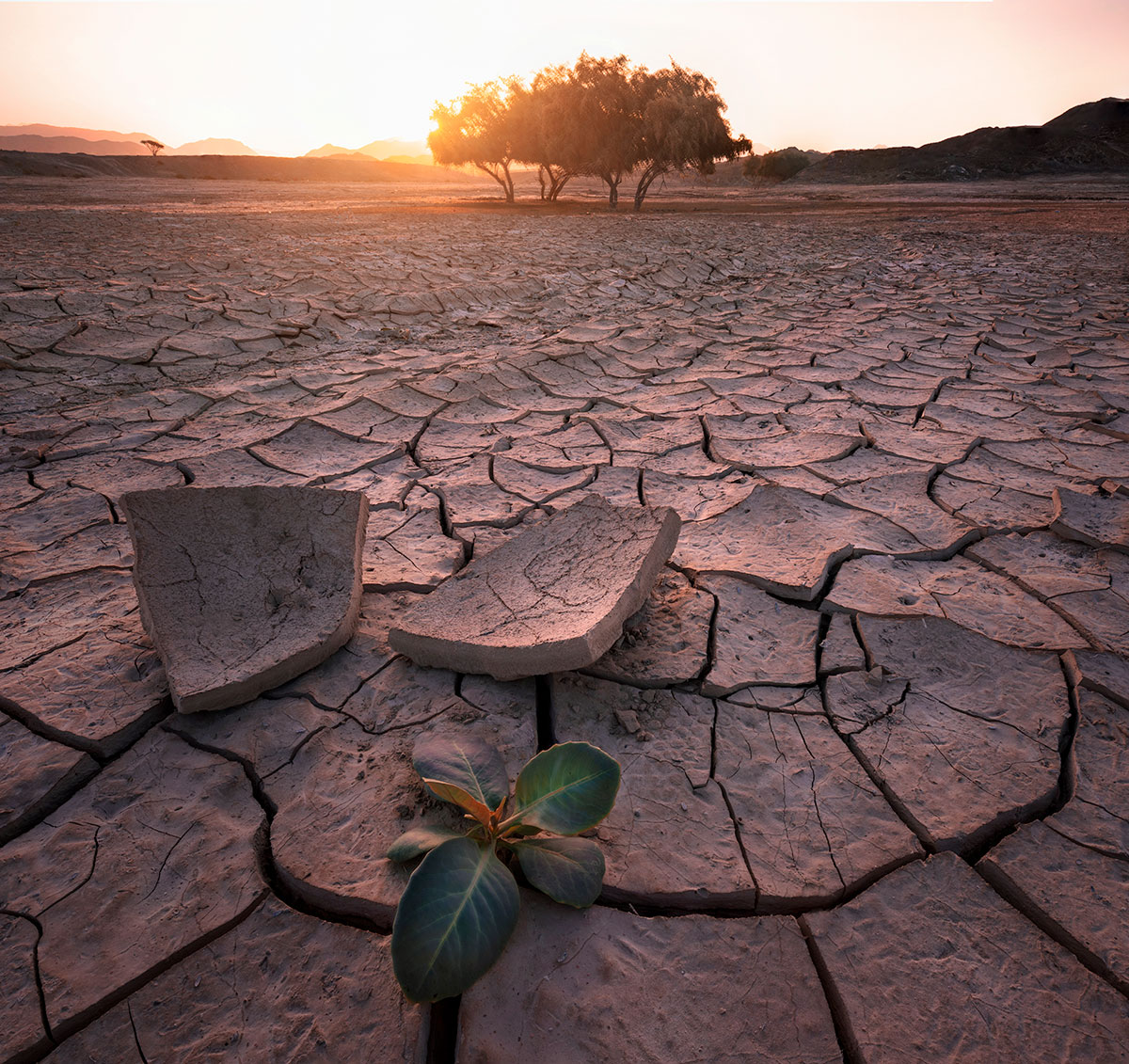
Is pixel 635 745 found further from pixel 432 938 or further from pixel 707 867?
pixel 432 938

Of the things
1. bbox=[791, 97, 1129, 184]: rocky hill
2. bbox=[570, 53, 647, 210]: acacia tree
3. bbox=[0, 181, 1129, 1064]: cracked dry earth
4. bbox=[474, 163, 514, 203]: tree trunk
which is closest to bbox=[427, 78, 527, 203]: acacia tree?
bbox=[474, 163, 514, 203]: tree trunk

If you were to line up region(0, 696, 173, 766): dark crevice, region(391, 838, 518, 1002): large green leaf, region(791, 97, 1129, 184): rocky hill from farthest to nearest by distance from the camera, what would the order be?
region(791, 97, 1129, 184): rocky hill → region(0, 696, 173, 766): dark crevice → region(391, 838, 518, 1002): large green leaf

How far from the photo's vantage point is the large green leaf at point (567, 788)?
905 millimetres

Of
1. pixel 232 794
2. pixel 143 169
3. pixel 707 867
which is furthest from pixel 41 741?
pixel 143 169

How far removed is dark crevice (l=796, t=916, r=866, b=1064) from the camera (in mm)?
771

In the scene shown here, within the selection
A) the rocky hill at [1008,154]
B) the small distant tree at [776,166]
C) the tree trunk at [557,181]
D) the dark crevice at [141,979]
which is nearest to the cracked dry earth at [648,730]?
the dark crevice at [141,979]

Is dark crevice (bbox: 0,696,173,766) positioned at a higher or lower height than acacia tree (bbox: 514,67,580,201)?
lower

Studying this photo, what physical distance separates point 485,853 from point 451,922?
0.35 ft

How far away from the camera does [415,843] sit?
91 cm

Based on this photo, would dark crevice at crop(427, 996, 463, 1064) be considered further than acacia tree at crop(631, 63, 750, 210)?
No

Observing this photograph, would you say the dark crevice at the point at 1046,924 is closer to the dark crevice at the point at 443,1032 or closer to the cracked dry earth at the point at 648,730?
the cracked dry earth at the point at 648,730

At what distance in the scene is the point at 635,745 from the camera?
1172 millimetres

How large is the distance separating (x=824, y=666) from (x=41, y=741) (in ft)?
5.27

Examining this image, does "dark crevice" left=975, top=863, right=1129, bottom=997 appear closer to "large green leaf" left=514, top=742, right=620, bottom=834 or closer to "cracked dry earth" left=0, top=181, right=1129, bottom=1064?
"cracked dry earth" left=0, top=181, right=1129, bottom=1064
